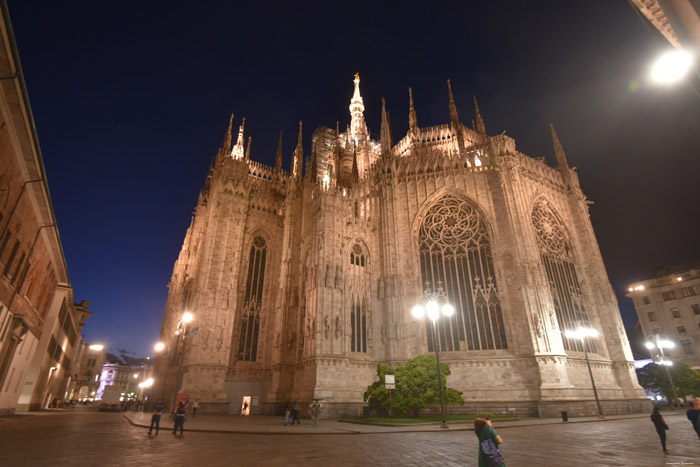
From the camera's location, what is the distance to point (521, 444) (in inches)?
469

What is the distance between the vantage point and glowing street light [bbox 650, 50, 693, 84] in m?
6.21

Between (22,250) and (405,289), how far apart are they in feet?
84.9

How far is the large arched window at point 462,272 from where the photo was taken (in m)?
30.4

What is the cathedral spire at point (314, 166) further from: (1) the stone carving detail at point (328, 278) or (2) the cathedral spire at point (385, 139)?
(1) the stone carving detail at point (328, 278)

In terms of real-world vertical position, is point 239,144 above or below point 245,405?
above

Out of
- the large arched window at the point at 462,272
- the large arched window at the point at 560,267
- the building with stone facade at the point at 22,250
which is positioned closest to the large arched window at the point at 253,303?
the building with stone facade at the point at 22,250

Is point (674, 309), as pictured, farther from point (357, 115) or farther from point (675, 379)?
point (357, 115)

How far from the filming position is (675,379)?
1505 inches

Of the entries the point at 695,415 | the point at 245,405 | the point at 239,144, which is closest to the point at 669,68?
the point at 695,415

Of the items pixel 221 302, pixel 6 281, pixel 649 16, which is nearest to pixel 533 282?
pixel 649 16

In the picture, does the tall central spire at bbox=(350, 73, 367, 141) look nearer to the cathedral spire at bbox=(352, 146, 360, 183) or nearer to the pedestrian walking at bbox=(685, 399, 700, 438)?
the cathedral spire at bbox=(352, 146, 360, 183)

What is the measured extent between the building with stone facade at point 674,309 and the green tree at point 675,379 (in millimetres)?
10774

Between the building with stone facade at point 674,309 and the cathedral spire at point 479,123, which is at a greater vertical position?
the cathedral spire at point 479,123

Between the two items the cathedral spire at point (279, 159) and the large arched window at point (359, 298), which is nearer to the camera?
the large arched window at point (359, 298)
